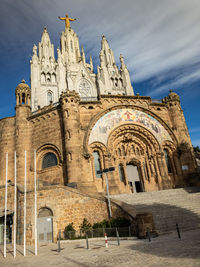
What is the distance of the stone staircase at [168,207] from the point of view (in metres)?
13.7

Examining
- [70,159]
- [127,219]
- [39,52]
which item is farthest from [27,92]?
[39,52]

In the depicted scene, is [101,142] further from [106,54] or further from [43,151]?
[106,54]

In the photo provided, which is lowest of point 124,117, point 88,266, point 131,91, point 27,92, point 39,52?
point 88,266

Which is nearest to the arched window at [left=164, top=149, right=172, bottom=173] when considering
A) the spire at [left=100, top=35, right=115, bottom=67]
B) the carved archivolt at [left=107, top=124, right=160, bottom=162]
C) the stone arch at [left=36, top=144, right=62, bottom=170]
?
the carved archivolt at [left=107, top=124, right=160, bottom=162]

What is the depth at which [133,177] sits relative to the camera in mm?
24844

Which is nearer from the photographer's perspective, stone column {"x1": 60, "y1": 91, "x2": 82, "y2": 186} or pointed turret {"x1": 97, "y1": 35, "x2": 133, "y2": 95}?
stone column {"x1": 60, "y1": 91, "x2": 82, "y2": 186}

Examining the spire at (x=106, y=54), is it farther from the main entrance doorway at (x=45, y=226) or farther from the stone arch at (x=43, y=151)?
the main entrance doorway at (x=45, y=226)

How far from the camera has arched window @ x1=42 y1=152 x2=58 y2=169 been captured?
2328cm

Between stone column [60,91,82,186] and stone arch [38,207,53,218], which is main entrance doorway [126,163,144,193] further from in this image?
stone arch [38,207,53,218]

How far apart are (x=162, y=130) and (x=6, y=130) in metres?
19.8

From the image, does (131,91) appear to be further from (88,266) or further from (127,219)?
(88,266)

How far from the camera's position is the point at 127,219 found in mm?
14023

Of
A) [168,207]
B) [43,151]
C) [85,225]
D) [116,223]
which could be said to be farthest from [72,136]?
[168,207]

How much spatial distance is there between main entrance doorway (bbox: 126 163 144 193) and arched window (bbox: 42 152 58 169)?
8.71m
